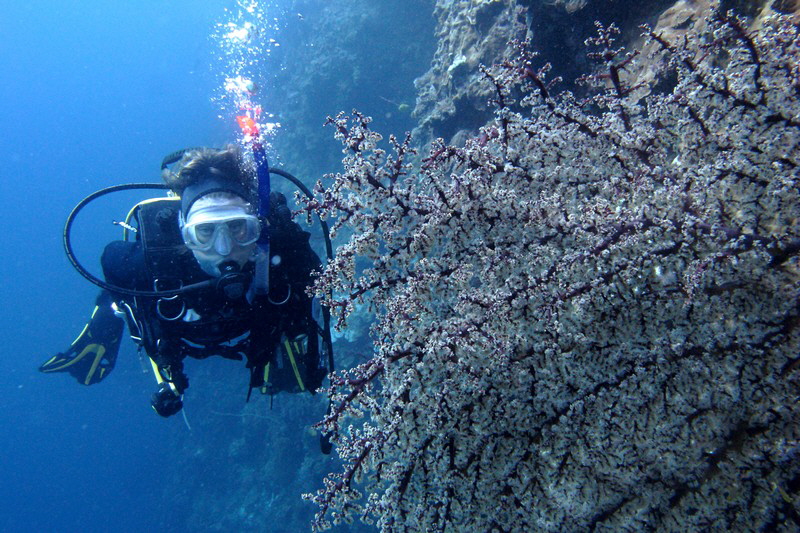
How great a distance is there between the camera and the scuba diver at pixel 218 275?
15.0ft

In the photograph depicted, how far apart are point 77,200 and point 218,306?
9965cm

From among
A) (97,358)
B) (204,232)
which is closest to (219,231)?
(204,232)

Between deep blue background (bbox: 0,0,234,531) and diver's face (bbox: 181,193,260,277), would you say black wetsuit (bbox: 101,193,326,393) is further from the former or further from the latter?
deep blue background (bbox: 0,0,234,531)

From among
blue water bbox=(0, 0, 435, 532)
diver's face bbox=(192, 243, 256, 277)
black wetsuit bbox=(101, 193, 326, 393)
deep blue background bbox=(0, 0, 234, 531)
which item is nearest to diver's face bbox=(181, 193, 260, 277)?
diver's face bbox=(192, 243, 256, 277)

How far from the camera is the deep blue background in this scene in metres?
28.7

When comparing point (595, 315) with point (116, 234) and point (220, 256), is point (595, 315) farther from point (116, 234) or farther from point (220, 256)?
point (116, 234)

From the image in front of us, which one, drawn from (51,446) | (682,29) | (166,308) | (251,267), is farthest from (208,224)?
(51,446)

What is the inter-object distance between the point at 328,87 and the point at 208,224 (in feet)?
53.0

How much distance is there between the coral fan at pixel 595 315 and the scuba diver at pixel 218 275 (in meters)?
2.66

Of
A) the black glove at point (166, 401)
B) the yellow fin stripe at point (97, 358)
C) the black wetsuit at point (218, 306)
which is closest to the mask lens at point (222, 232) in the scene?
the black wetsuit at point (218, 306)

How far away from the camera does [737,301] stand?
1.64 meters

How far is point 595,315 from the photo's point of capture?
1.74m

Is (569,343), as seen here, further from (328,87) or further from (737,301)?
(328,87)

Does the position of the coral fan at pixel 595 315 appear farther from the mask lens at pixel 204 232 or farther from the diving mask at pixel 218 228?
the mask lens at pixel 204 232
